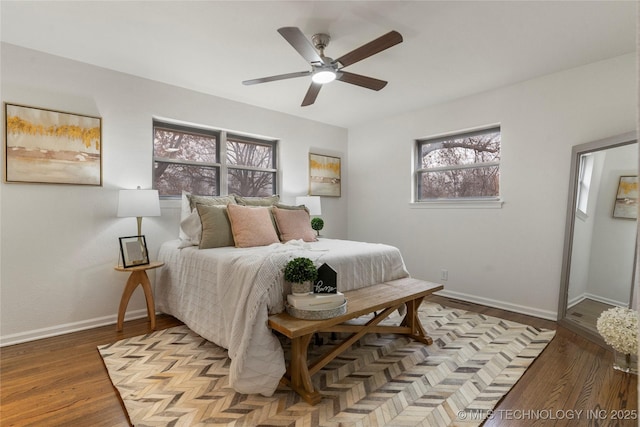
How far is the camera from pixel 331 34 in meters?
2.39

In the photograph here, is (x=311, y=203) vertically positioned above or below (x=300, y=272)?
above

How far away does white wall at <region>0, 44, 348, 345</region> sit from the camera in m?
2.54

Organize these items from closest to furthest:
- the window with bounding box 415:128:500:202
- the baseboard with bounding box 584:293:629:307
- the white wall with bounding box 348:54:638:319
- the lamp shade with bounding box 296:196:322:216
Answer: the baseboard with bounding box 584:293:629:307 < the white wall with bounding box 348:54:638:319 < the window with bounding box 415:128:500:202 < the lamp shade with bounding box 296:196:322:216

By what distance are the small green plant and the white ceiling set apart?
1.69m

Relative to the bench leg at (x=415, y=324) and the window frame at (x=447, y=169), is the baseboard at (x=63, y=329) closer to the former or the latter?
the bench leg at (x=415, y=324)

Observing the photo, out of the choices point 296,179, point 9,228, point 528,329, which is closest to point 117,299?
point 9,228

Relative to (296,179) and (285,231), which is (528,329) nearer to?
(285,231)

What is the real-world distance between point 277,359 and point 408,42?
2535 millimetres

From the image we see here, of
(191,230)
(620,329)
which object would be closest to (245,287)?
(191,230)

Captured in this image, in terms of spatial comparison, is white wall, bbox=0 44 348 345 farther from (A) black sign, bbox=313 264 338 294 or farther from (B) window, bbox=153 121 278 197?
(A) black sign, bbox=313 264 338 294

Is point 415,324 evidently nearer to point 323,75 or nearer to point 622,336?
point 622,336

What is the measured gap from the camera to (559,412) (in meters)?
1.68

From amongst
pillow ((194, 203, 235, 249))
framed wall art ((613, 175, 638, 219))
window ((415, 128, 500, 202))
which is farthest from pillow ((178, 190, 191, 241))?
framed wall art ((613, 175, 638, 219))

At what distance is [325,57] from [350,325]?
196 cm
